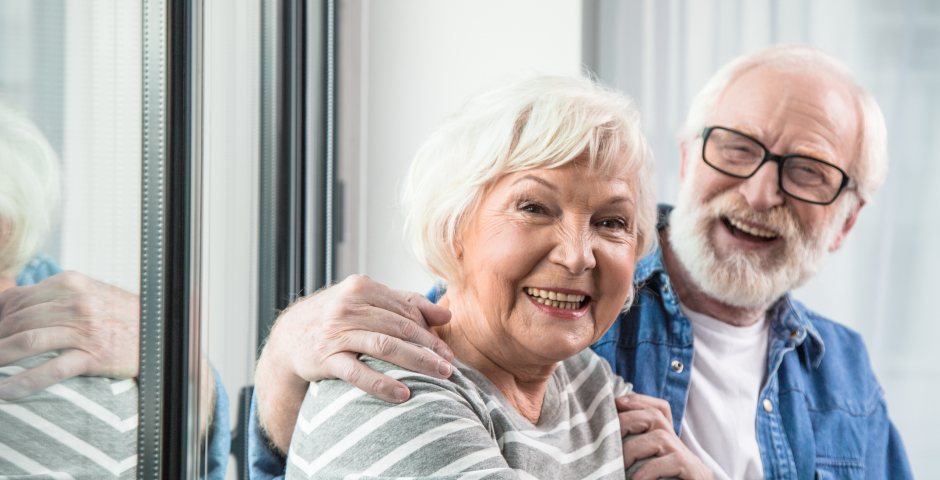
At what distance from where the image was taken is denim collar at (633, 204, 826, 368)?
4.92 ft

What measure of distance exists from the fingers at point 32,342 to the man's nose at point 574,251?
566 millimetres

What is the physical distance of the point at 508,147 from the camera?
87 centimetres

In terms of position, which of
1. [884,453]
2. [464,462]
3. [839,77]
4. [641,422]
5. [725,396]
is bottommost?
[884,453]

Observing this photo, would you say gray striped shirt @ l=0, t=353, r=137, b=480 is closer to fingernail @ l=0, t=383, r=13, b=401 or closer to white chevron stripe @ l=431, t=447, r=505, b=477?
fingernail @ l=0, t=383, r=13, b=401

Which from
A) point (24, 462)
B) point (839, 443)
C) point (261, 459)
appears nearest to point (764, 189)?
point (839, 443)

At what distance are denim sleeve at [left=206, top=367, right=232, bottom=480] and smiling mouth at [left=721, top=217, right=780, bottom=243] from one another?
45.9 inches

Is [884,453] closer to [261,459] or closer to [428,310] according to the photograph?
[428,310]

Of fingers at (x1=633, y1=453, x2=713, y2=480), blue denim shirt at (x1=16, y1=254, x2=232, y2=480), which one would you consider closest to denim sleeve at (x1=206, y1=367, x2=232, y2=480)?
blue denim shirt at (x1=16, y1=254, x2=232, y2=480)

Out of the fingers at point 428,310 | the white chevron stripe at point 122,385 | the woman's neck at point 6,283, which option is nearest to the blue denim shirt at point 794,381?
the fingers at point 428,310

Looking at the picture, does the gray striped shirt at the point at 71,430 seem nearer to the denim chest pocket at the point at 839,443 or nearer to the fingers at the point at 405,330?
the fingers at the point at 405,330

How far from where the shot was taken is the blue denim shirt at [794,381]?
1366mm

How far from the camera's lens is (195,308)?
3.19ft

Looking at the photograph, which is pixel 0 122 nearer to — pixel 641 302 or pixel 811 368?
pixel 641 302

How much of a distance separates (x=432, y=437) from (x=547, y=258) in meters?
0.29
